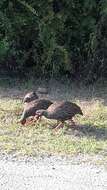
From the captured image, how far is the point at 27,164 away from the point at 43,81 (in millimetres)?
3987

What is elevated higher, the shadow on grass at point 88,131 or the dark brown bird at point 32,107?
the dark brown bird at point 32,107

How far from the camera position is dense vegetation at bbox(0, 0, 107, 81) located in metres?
10.0

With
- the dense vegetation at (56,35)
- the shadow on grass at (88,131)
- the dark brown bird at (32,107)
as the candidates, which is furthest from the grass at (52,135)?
the dense vegetation at (56,35)

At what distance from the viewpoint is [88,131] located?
804cm

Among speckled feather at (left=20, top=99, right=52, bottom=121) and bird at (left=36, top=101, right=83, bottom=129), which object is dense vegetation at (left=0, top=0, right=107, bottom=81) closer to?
speckled feather at (left=20, top=99, right=52, bottom=121)

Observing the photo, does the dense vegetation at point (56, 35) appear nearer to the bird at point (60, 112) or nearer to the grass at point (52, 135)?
the grass at point (52, 135)

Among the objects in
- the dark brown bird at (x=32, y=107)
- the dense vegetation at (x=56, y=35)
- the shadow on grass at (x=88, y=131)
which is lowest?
the shadow on grass at (x=88, y=131)

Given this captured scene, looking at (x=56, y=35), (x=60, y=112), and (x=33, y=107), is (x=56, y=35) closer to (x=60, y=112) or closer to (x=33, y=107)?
(x=33, y=107)

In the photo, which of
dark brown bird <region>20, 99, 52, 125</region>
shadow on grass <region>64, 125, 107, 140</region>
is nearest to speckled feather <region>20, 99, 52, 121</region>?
dark brown bird <region>20, 99, 52, 125</region>

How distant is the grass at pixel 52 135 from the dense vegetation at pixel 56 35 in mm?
1359

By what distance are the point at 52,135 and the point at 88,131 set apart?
1.80ft

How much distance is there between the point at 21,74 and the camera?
35.5 ft

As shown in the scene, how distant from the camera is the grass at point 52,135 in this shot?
7215mm

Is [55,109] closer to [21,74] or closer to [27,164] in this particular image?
[27,164]
